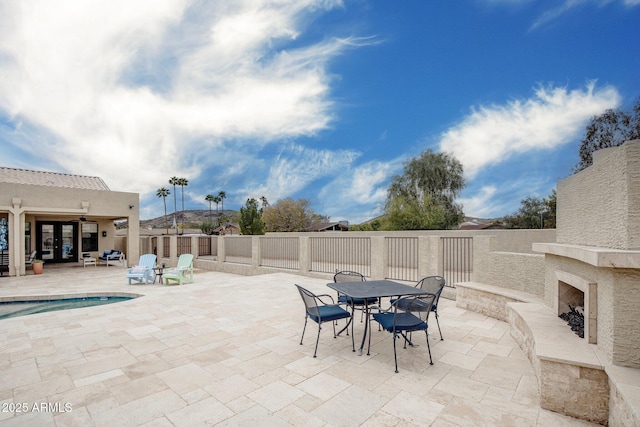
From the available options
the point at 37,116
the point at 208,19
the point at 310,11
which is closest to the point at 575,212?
the point at 208,19

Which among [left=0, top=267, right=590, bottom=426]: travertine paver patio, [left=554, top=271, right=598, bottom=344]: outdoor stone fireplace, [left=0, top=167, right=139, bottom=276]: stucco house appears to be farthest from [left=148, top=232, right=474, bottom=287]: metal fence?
[left=554, top=271, right=598, bottom=344]: outdoor stone fireplace

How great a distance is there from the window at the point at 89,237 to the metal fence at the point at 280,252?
12022mm

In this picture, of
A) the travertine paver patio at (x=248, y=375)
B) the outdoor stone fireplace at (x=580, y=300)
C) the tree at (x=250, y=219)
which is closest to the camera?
the travertine paver patio at (x=248, y=375)

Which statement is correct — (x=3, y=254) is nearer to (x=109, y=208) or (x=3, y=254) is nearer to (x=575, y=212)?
(x=109, y=208)

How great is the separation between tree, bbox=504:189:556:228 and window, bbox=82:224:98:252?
3160 cm

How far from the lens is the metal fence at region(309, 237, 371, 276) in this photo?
36.6 feet

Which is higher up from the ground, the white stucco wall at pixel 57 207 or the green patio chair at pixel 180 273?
the white stucco wall at pixel 57 207

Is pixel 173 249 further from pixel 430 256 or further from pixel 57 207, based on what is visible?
pixel 430 256

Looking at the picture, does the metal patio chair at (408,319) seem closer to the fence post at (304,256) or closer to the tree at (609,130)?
the fence post at (304,256)

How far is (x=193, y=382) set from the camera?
127 inches

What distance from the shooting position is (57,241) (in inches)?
688

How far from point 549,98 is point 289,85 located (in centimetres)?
1833

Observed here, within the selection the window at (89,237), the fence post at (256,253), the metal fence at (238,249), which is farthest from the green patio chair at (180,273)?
the window at (89,237)

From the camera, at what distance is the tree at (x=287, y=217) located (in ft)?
121
